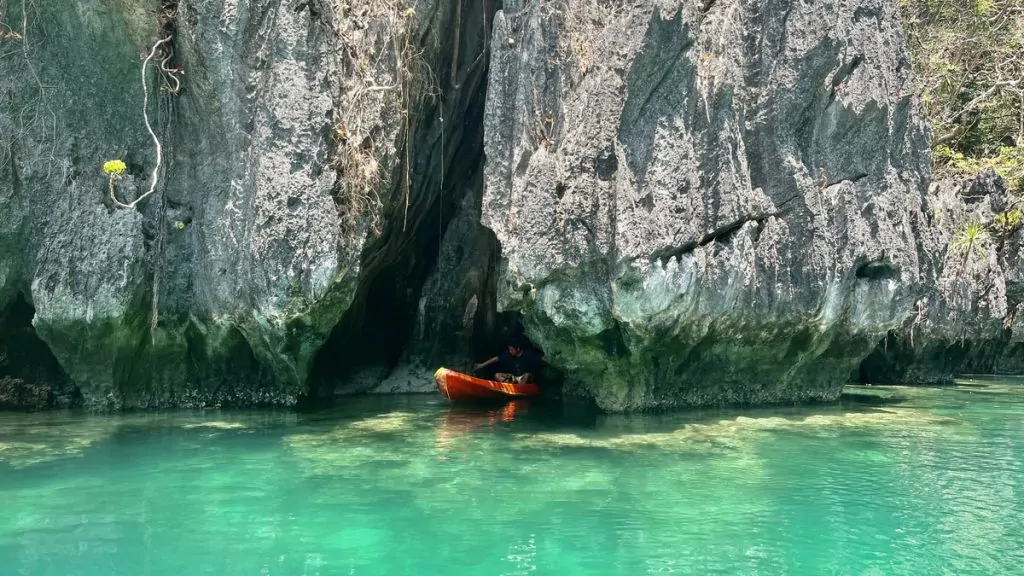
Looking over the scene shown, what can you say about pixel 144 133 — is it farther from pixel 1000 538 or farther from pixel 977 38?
pixel 977 38

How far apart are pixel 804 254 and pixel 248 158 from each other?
7.85 meters

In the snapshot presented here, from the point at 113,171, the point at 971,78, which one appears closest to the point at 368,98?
the point at 113,171

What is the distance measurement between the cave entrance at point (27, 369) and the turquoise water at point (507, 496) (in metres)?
1.10

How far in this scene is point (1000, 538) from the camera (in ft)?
18.8

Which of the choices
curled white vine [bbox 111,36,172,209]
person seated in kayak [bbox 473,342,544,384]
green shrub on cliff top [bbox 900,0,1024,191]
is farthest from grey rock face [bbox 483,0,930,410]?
green shrub on cliff top [bbox 900,0,1024,191]

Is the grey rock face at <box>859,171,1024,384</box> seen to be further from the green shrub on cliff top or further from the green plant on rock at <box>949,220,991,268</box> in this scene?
the green shrub on cliff top

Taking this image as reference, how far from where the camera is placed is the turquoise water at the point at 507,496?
5301 mm

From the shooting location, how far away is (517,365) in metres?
14.2

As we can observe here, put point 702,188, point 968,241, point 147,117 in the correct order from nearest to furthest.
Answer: point 702,188 → point 147,117 → point 968,241

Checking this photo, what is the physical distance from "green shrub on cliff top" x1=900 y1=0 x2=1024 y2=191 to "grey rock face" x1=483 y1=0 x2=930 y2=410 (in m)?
5.61

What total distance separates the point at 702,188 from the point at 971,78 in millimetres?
11395

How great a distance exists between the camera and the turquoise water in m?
5.30

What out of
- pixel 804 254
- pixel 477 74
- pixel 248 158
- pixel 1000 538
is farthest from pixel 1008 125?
pixel 248 158

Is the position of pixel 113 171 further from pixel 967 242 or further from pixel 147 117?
pixel 967 242
